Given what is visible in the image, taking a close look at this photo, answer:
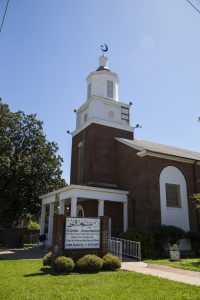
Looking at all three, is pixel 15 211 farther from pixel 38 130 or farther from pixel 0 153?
pixel 38 130

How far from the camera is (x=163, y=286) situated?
9383 millimetres

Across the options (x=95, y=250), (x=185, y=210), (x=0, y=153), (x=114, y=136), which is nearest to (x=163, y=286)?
(x=95, y=250)

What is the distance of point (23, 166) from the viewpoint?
97.0ft

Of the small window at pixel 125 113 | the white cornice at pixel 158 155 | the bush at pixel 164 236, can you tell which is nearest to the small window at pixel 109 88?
the small window at pixel 125 113

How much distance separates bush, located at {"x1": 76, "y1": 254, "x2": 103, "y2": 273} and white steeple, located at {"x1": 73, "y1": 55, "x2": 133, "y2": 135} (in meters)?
16.5

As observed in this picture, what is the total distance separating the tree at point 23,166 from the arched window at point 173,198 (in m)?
14.2

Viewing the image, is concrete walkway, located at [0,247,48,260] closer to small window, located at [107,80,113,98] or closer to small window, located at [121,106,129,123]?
small window, located at [121,106,129,123]

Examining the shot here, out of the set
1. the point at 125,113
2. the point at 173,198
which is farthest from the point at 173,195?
the point at 125,113

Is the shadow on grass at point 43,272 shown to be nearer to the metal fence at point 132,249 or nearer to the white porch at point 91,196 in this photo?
the metal fence at point 132,249

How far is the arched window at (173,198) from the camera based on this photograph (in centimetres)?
2188

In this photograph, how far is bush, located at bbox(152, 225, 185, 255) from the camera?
19.2m

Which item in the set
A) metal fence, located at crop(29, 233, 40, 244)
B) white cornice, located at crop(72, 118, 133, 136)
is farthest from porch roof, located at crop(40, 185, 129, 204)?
metal fence, located at crop(29, 233, 40, 244)

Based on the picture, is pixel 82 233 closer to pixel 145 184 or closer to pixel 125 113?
pixel 145 184

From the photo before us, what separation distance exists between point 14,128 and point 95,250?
21222 millimetres
